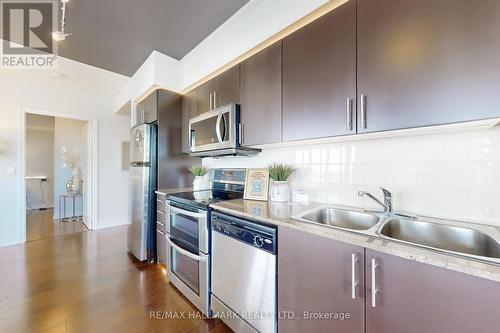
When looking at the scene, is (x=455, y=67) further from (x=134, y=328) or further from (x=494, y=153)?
(x=134, y=328)

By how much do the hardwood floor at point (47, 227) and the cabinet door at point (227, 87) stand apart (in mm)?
3709

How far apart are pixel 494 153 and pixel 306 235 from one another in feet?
3.21

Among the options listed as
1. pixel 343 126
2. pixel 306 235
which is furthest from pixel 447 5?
pixel 306 235

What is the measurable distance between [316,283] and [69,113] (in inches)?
181

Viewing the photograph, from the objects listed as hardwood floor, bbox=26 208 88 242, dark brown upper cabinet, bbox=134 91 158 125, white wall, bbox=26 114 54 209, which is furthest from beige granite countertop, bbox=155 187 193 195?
white wall, bbox=26 114 54 209

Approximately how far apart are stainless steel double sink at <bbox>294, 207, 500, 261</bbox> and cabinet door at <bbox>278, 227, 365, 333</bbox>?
115 millimetres

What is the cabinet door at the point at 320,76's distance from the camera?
1.16m

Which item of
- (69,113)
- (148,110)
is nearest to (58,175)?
(69,113)

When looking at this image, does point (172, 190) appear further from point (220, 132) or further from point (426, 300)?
point (426, 300)

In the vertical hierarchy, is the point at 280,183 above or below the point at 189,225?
above

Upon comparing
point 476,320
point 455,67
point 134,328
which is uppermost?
point 455,67

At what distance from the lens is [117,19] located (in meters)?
1.95

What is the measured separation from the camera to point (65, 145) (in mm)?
4719

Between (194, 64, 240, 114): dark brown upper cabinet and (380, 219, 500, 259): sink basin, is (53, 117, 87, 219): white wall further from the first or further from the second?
(380, 219, 500, 259): sink basin
